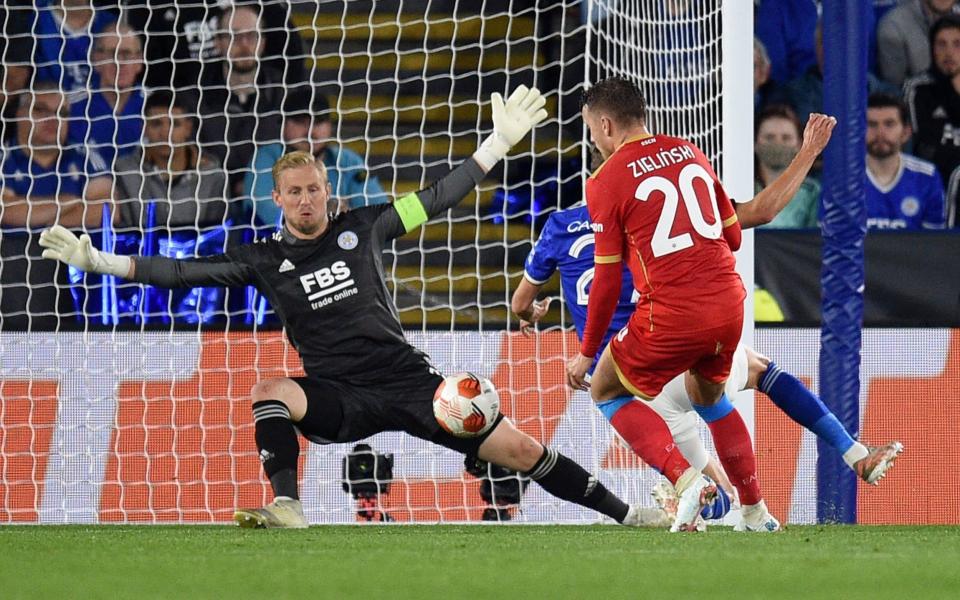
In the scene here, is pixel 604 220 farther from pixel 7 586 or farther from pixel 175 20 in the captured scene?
pixel 175 20

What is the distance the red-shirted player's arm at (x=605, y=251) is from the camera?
196 inches

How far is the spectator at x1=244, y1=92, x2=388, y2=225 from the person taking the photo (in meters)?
8.49

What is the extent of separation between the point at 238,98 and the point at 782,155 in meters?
3.17

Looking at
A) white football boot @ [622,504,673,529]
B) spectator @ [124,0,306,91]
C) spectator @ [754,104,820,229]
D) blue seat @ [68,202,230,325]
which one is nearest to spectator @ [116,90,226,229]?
blue seat @ [68,202,230,325]

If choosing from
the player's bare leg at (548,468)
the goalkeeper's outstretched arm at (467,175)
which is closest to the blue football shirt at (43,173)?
the goalkeeper's outstretched arm at (467,175)

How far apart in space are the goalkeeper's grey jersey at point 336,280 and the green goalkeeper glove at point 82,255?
80 millimetres

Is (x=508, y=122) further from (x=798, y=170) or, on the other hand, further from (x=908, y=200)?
(x=908, y=200)

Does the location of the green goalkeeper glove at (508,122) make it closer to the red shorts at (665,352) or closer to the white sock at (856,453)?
the red shorts at (665,352)

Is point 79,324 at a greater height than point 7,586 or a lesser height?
greater

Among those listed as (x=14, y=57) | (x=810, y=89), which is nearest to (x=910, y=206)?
(x=810, y=89)

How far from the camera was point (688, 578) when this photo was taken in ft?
11.2

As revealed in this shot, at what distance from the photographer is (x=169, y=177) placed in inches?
327

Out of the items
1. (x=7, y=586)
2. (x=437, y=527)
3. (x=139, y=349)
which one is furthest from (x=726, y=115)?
(x=7, y=586)

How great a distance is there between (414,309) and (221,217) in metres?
1.18
